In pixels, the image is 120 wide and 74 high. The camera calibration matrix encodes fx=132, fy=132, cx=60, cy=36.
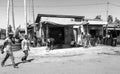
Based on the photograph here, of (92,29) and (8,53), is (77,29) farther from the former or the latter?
(8,53)

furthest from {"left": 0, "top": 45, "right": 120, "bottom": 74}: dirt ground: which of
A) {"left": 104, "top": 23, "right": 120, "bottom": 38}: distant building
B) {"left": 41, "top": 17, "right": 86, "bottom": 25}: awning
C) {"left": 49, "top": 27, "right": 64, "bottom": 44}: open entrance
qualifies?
{"left": 104, "top": 23, "right": 120, "bottom": 38}: distant building

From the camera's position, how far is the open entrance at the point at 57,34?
1819 centimetres

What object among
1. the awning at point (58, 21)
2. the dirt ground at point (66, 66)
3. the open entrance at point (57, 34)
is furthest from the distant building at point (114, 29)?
the dirt ground at point (66, 66)

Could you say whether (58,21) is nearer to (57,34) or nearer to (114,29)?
(57,34)

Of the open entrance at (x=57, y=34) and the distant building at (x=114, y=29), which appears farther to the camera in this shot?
the distant building at (x=114, y=29)

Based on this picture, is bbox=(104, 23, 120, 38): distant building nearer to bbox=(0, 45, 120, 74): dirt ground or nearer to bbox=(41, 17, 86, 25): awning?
bbox=(41, 17, 86, 25): awning

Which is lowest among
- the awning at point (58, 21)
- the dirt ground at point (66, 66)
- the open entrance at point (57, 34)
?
the dirt ground at point (66, 66)

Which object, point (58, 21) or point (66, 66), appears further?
point (58, 21)

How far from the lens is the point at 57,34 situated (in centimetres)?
1861

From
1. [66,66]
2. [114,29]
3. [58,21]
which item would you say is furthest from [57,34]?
[66,66]

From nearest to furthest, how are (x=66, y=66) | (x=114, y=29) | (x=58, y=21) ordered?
(x=66, y=66) < (x=58, y=21) < (x=114, y=29)

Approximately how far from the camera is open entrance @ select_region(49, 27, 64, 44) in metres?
18.2

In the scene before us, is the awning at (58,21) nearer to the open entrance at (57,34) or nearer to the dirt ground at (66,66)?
the open entrance at (57,34)

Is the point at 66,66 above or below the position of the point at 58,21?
below
